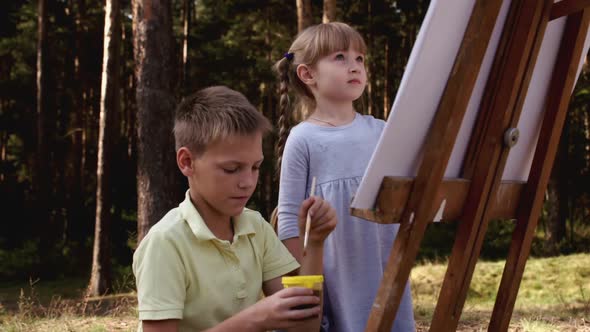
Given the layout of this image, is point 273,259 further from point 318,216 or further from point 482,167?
point 482,167

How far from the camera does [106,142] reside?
414 inches

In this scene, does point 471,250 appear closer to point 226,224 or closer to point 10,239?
point 226,224

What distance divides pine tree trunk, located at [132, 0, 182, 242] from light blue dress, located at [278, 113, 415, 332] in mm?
5526

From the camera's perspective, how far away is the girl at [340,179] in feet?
7.72

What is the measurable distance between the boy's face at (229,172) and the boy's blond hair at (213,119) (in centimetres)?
2

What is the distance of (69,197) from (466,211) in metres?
17.4

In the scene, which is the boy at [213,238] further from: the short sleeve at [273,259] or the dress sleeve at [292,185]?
the dress sleeve at [292,185]

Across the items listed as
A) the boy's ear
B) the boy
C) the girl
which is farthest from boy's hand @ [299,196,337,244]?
the girl

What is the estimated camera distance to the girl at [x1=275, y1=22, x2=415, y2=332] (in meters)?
2.35

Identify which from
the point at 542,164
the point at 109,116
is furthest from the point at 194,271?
the point at 109,116

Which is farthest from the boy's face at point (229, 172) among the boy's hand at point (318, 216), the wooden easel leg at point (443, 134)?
the wooden easel leg at point (443, 134)

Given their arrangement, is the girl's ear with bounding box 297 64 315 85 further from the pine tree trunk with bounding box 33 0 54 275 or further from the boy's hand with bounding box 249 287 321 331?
the pine tree trunk with bounding box 33 0 54 275

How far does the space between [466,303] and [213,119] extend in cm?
610

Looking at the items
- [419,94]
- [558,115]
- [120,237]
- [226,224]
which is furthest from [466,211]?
[120,237]
